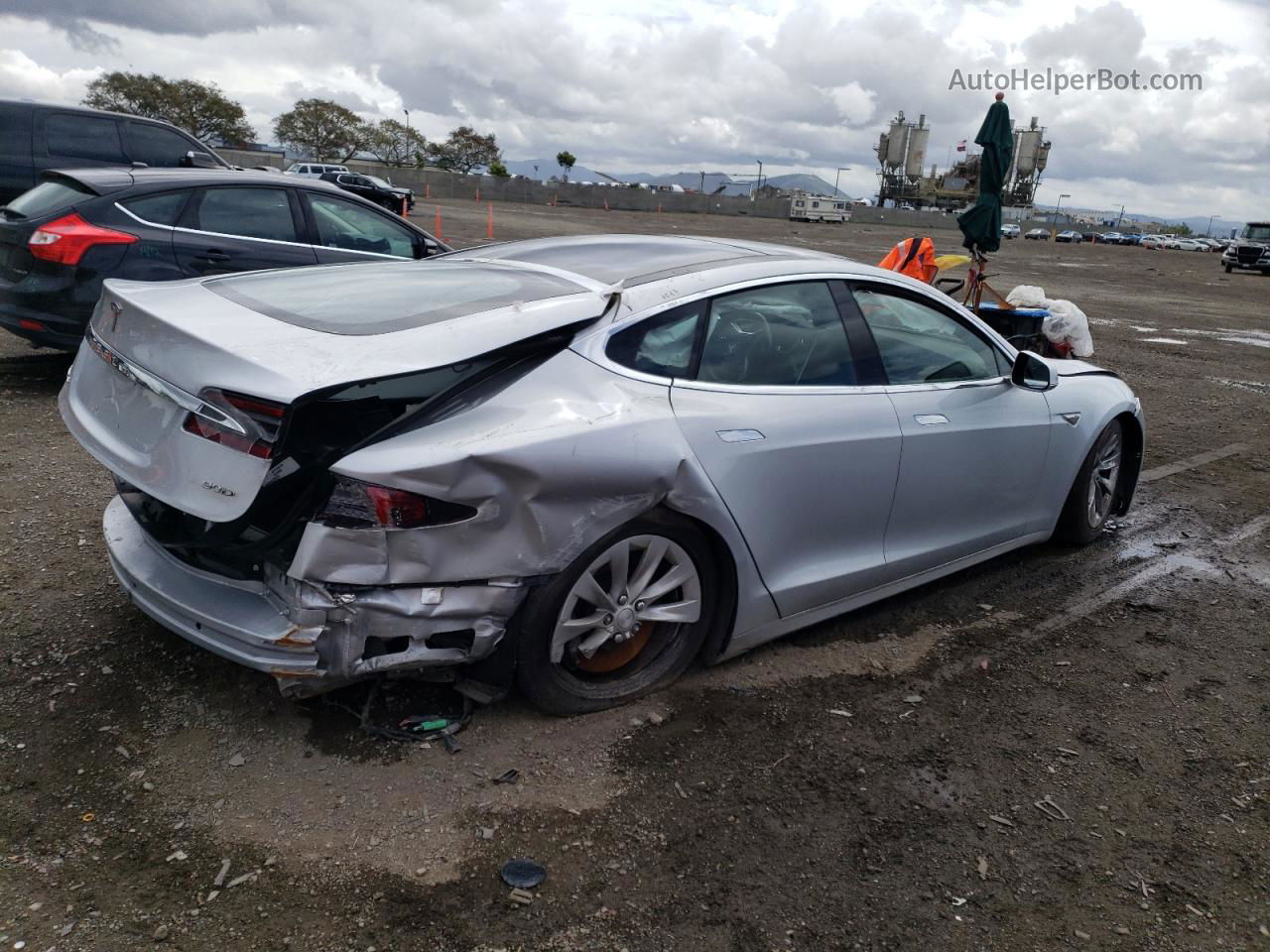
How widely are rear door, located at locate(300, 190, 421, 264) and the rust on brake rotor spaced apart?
15.9 ft

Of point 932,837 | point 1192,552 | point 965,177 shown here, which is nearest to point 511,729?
point 932,837

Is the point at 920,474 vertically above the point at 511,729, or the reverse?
the point at 920,474

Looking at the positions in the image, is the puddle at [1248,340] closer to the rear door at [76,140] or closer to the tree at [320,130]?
the rear door at [76,140]

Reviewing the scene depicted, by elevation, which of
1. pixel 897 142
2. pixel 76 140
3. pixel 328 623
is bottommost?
pixel 328 623

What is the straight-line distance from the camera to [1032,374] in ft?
14.3

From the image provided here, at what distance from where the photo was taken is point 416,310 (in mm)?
3080

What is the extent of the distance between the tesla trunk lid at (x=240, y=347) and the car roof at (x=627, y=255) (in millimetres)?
278

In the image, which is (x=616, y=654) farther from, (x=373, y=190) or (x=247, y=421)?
(x=373, y=190)

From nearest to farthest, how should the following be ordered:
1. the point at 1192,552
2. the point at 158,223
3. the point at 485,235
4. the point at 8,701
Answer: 1. the point at 8,701
2. the point at 1192,552
3. the point at 158,223
4. the point at 485,235

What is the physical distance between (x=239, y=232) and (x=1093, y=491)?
5.77 metres

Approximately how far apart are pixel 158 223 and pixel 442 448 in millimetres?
4920

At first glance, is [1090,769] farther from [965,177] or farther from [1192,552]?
[965,177]

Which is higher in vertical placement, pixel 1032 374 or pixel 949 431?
pixel 1032 374

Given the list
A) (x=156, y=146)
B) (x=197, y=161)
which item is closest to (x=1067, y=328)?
(x=197, y=161)
